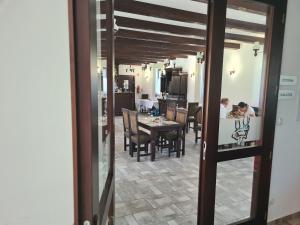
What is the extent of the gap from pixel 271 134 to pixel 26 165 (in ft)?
7.18

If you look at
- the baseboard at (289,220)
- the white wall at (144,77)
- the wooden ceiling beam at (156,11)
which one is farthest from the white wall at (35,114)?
the white wall at (144,77)

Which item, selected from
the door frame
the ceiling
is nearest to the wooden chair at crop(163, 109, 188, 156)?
the ceiling

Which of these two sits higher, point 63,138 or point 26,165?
point 63,138

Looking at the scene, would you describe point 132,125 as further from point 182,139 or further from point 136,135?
point 182,139

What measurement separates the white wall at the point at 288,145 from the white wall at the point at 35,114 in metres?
2.17

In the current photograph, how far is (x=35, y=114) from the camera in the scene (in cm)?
109

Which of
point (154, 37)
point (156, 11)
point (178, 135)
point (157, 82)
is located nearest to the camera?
point (156, 11)

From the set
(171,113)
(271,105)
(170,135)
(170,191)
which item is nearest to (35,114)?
(271,105)

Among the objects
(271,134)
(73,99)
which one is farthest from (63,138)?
(271,134)

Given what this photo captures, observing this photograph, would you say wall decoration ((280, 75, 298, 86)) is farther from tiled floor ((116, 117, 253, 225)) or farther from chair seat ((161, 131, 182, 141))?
chair seat ((161, 131, 182, 141))

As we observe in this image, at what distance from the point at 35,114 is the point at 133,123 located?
3526mm

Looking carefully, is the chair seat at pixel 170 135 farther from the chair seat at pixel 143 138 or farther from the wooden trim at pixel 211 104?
the wooden trim at pixel 211 104

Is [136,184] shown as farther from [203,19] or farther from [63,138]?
[203,19]

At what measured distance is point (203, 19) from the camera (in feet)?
12.9
